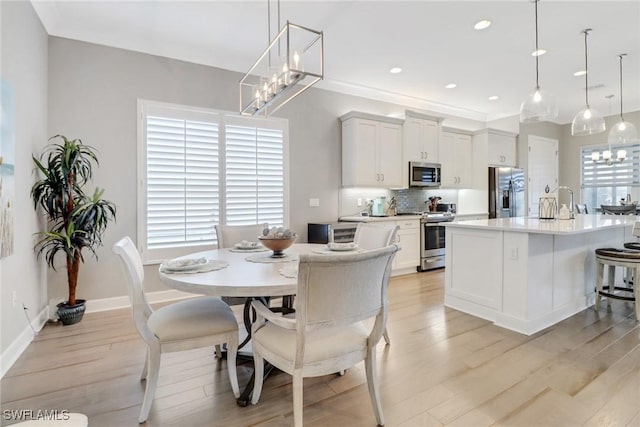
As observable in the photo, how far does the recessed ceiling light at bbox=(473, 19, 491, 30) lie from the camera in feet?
10.8

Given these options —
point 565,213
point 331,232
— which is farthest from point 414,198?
point 565,213

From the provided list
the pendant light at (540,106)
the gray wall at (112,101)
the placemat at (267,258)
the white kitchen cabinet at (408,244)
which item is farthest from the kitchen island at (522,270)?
the gray wall at (112,101)

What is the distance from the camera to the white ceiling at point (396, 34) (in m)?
3.02

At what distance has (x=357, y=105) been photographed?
5211 mm

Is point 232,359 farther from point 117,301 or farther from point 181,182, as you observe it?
point 181,182

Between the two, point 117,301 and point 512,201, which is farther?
point 512,201

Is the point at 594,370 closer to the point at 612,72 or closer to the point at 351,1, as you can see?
the point at 351,1

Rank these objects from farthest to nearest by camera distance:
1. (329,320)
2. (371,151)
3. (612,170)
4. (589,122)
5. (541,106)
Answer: (612,170) < (371,151) < (589,122) < (541,106) < (329,320)

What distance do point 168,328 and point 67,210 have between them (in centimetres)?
205

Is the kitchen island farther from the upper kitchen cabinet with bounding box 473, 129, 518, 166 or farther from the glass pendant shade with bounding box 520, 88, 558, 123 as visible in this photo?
the upper kitchen cabinet with bounding box 473, 129, 518, 166

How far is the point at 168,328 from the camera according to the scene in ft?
5.85

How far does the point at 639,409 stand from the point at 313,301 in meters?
1.94

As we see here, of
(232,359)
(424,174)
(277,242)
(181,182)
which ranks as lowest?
(232,359)

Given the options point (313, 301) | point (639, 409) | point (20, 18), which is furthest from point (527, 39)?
point (20, 18)
